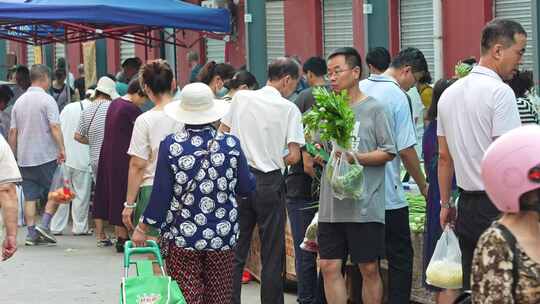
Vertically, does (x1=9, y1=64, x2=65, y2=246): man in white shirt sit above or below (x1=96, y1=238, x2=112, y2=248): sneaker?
above

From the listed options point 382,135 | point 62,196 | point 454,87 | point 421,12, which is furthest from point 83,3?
point 454,87

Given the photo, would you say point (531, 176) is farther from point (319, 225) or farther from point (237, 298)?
point (237, 298)

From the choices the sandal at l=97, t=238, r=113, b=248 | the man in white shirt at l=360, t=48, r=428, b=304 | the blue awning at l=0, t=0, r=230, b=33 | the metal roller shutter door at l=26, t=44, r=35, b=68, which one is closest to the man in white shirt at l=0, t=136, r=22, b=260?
the man in white shirt at l=360, t=48, r=428, b=304

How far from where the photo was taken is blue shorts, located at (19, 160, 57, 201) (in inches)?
582

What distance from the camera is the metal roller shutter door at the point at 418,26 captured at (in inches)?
714

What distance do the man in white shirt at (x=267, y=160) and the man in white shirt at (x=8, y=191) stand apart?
1892 mm

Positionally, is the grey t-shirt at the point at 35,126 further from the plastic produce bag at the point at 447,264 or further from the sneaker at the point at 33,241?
the plastic produce bag at the point at 447,264

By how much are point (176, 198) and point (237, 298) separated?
82.5 inches

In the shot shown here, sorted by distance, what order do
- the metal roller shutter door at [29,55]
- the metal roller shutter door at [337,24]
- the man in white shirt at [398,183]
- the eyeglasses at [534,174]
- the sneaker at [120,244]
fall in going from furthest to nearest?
the metal roller shutter door at [29,55] < the metal roller shutter door at [337,24] < the sneaker at [120,244] < the man in white shirt at [398,183] < the eyeglasses at [534,174]

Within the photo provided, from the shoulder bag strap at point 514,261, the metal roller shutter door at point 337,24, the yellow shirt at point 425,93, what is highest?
the metal roller shutter door at point 337,24

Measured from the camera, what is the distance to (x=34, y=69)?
1473 centimetres

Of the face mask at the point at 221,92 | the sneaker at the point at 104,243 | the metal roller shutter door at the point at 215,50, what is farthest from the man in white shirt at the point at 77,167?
the metal roller shutter door at the point at 215,50

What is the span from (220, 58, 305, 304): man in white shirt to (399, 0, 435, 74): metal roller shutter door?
918 cm

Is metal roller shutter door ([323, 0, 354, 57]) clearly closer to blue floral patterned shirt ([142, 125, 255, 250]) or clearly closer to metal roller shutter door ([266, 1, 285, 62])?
metal roller shutter door ([266, 1, 285, 62])
